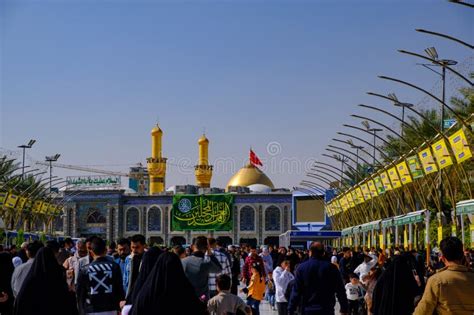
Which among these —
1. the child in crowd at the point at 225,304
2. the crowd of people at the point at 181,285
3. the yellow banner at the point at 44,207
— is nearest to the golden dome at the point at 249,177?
the yellow banner at the point at 44,207

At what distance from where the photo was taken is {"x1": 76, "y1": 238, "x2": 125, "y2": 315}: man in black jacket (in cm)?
894

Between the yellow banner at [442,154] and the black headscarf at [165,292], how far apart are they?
20.6m

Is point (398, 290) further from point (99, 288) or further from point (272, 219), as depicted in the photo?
point (272, 219)

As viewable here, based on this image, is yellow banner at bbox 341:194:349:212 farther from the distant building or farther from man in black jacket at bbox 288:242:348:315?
man in black jacket at bbox 288:242:348:315

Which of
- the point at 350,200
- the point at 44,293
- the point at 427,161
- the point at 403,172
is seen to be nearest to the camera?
the point at 44,293

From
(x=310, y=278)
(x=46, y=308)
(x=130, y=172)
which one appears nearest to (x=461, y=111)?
(x=310, y=278)

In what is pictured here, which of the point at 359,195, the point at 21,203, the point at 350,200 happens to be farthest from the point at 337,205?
the point at 21,203

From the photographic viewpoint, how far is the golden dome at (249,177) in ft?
372

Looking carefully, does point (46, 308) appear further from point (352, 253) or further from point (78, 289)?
point (352, 253)

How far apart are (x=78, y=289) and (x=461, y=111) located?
76.3 feet

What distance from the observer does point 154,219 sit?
10156 cm

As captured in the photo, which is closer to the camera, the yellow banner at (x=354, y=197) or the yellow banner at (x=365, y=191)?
the yellow banner at (x=365, y=191)

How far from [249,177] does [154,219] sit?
16.3 metres

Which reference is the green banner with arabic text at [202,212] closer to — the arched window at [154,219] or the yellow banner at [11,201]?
the arched window at [154,219]
